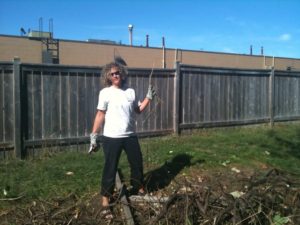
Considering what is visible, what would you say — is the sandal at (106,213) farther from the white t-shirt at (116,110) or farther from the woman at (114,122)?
the white t-shirt at (116,110)

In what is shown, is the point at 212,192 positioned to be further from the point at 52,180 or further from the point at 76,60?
the point at 76,60

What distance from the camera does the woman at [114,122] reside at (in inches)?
207

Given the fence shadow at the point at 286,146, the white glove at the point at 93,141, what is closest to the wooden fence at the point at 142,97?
the fence shadow at the point at 286,146

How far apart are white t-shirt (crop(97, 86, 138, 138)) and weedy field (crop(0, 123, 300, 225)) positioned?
0.83 m

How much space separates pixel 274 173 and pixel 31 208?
10.2 feet

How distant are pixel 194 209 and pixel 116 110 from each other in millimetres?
1548

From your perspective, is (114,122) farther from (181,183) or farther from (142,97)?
(142,97)

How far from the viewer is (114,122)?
5.30 metres

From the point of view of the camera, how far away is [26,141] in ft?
25.4

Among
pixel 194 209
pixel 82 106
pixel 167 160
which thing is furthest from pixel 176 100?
pixel 194 209

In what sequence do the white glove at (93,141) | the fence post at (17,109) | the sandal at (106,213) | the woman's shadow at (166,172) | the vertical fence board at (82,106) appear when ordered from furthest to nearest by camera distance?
the vertical fence board at (82,106) → the fence post at (17,109) → the woman's shadow at (166,172) → the white glove at (93,141) → the sandal at (106,213)

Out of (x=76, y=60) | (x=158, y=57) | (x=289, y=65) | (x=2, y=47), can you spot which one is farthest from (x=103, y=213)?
(x=289, y=65)

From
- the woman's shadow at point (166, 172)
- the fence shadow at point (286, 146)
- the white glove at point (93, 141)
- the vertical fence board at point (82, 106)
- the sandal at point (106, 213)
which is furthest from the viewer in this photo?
the fence shadow at point (286, 146)

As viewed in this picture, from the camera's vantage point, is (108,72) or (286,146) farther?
(286,146)
